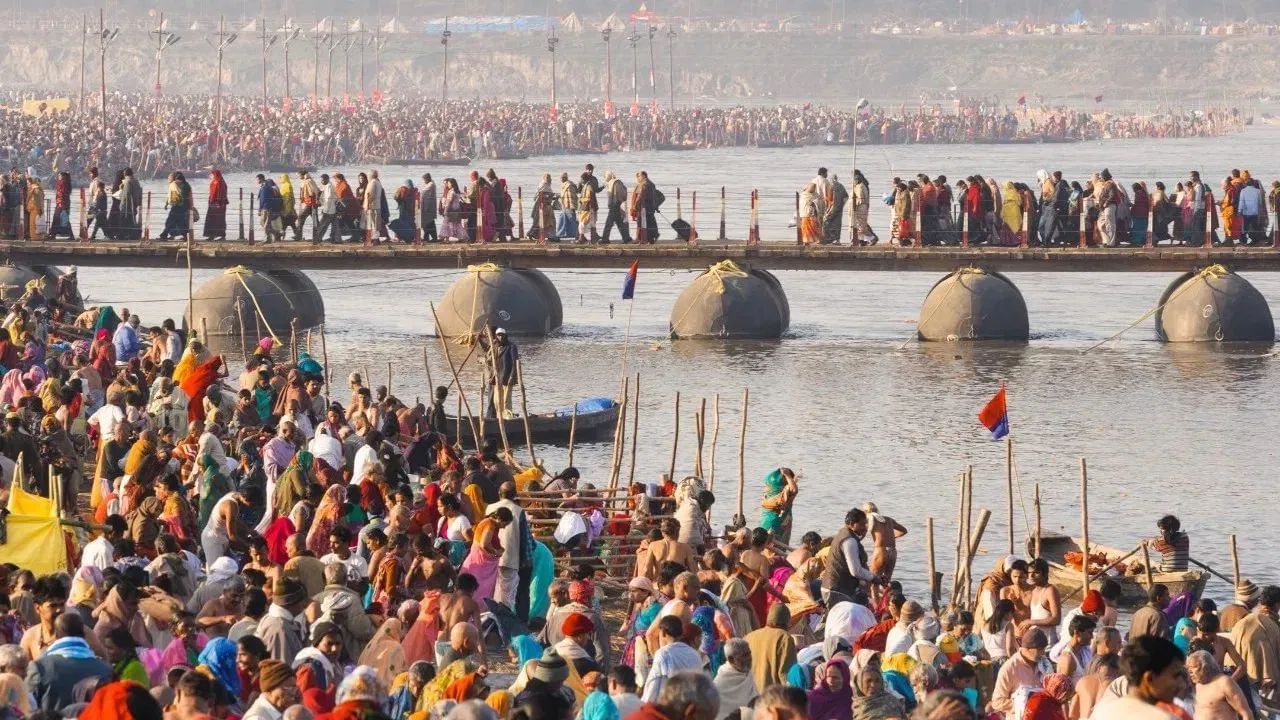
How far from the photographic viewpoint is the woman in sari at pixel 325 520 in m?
19.5

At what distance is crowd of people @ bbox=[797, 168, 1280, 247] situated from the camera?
147 ft

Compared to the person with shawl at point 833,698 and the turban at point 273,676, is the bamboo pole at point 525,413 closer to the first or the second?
the person with shawl at point 833,698

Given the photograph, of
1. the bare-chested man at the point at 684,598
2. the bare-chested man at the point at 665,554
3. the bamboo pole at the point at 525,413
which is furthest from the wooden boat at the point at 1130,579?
the bare-chested man at the point at 684,598

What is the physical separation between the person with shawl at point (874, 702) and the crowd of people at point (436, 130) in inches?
2240

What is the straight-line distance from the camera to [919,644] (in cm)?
1662

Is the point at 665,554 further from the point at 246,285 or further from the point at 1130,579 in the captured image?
the point at 246,285

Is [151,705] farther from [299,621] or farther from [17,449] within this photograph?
[17,449]

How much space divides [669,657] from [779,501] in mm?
9818

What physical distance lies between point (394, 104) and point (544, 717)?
149065 millimetres

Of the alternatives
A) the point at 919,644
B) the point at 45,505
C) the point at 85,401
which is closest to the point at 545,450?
the point at 85,401

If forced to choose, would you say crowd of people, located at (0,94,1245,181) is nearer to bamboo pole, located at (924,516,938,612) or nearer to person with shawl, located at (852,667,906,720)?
bamboo pole, located at (924,516,938,612)

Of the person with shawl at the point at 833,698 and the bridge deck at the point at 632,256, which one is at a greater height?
the bridge deck at the point at 632,256

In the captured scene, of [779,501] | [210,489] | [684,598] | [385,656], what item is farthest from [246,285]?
[385,656]

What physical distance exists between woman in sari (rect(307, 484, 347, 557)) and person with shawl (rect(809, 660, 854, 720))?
562 centimetres
